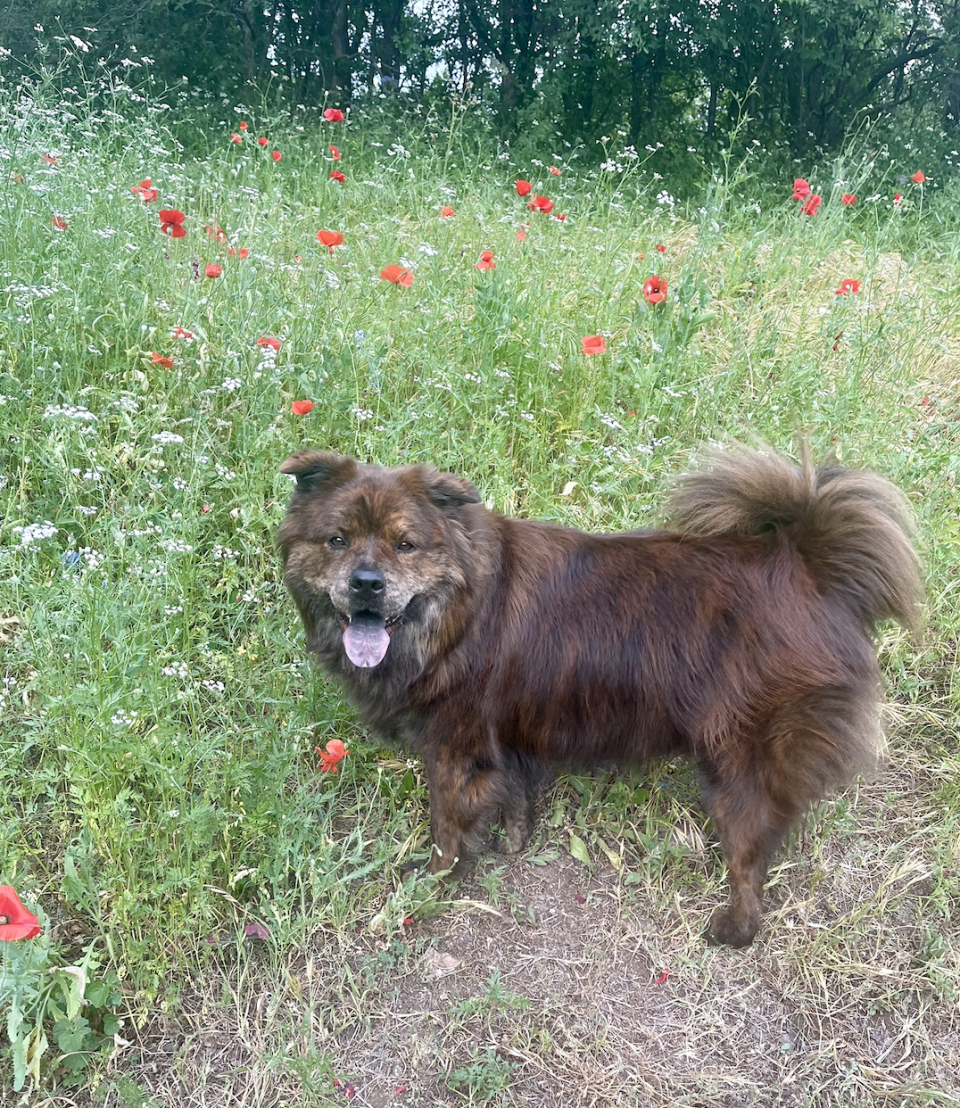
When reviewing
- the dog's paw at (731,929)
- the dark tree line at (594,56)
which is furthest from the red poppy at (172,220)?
the dark tree line at (594,56)

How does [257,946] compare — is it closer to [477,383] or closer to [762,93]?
[477,383]

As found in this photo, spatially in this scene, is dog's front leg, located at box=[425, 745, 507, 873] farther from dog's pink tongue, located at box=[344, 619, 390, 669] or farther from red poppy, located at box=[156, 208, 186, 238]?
red poppy, located at box=[156, 208, 186, 238]

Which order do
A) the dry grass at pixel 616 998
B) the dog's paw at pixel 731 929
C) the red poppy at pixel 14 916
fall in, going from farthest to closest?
the dog's paw at pixel 731 929 → the dry grass at pixel 616 998 → the red poppy at pixel 14 916

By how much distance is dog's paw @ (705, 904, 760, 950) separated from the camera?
282 centimetres

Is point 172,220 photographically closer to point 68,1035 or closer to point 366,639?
point 366,639

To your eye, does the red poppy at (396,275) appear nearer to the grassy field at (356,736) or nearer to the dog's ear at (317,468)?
the grassy field at (356,736)

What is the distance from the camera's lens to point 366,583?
2490 mm

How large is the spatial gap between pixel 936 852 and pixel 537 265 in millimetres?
3624

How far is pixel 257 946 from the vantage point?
2631 millimetres

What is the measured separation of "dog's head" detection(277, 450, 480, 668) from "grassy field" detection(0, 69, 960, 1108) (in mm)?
412

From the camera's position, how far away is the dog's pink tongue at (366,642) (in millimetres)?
2570

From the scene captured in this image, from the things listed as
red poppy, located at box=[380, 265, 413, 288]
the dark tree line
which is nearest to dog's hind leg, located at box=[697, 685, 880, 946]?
red poppy, located at box=[380, 265, 413, 288]

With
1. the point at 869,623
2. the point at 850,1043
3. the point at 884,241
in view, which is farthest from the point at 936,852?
the point at 884,241

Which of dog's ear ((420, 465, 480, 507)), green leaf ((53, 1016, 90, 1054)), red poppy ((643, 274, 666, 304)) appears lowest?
green leaf ((53, 1016, 90, 1054))
